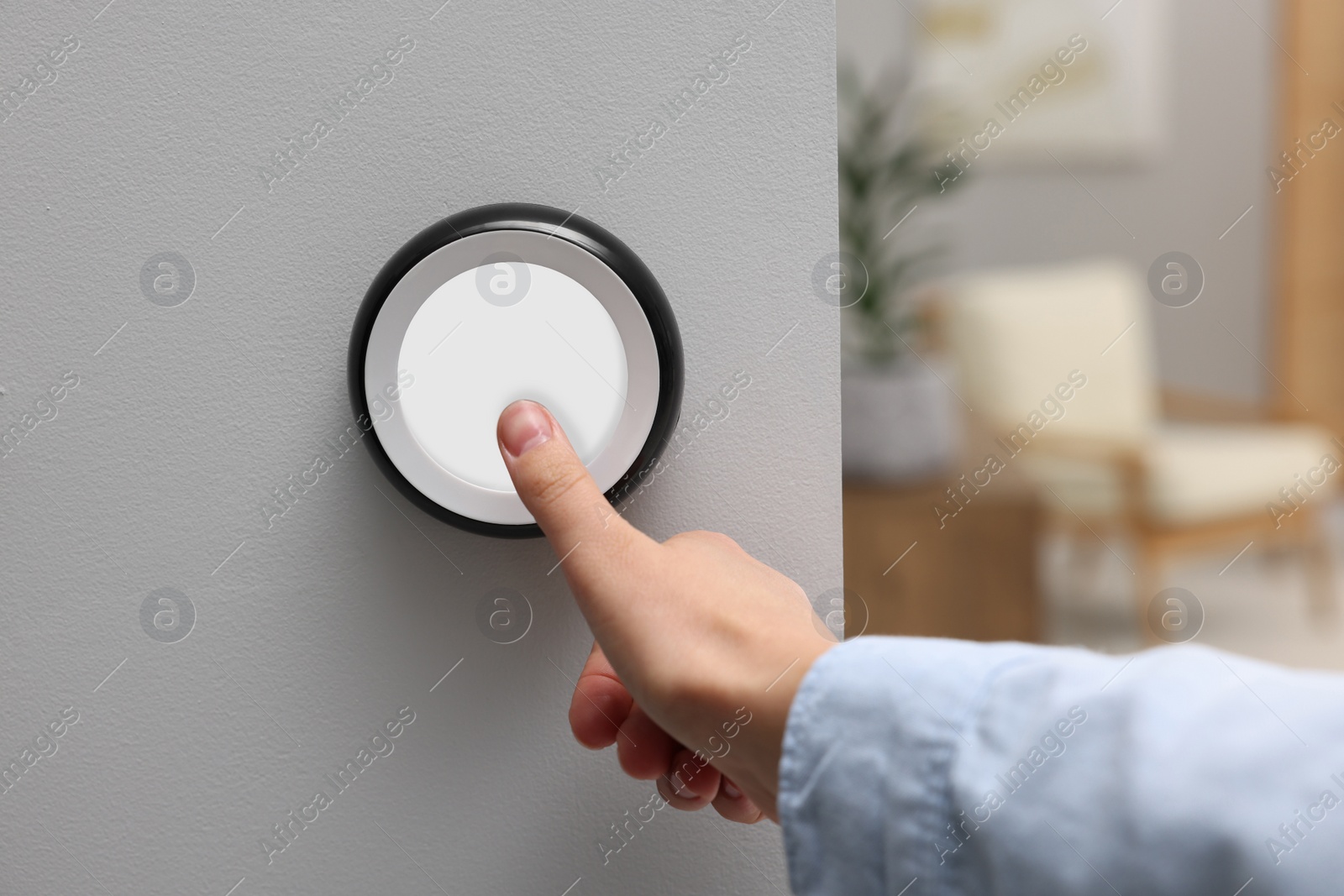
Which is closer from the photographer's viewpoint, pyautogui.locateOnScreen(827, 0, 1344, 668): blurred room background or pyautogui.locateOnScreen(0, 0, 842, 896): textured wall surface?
pyautogui.locateOnScreen(0, 0, 842, 896): textured wall surface

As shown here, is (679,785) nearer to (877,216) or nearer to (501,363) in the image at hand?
(501,363)

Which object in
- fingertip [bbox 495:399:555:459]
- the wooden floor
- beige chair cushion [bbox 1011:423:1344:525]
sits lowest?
beige chair cushion [bbox 1011:423:1344:525]

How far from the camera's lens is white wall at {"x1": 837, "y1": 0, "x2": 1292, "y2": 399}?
2.82m

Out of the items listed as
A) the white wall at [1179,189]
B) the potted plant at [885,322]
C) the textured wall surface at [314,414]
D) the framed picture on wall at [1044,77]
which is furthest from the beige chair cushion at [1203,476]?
the textured wall surface at [314,414]

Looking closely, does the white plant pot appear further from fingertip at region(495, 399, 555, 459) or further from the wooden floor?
fingertip at region(495, 399, 555, 459)

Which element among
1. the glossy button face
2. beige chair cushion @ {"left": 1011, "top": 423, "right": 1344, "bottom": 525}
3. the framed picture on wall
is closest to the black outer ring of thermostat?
the glossy button face

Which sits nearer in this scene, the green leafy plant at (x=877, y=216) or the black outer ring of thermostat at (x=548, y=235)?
the black outer ring of thermostat at (x=548, y=235)

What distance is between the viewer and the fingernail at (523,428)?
1.25 feet

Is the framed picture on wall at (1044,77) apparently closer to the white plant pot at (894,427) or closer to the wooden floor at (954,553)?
the white plant pot at (894,427)

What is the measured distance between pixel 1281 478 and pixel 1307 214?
112cm

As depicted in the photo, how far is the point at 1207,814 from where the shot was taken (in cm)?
25

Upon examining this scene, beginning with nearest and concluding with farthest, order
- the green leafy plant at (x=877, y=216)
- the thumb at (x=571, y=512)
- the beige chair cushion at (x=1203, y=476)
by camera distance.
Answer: the thumb at (x=571, y=512)
the green leafy plant at (x=877, y=216)
the beige chair cushion at (x=1203, y=476)

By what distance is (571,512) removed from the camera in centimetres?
38

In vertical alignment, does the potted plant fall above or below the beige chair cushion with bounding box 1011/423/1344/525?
above
